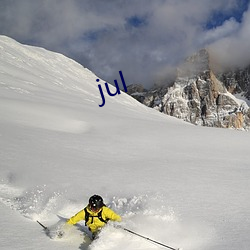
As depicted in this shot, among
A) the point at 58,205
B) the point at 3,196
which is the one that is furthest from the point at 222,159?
the point at 3,196

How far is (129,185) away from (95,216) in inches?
92.9

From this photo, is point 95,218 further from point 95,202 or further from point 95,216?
point 95,202

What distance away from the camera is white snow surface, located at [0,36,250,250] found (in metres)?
5.48

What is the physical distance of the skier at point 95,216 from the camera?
19.1 ft

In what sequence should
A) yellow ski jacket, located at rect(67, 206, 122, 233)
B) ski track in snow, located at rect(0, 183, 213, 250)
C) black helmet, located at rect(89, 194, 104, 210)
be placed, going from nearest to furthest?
1. ski track in snow, located at rect(0, 183, 213, 250)
2. black helmet, located at rect(89, 194, 104, 210)
3. yellow ski jacket, located at rect(67, 206, 122, 233)

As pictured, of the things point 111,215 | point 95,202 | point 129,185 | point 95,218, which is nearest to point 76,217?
point 95,218

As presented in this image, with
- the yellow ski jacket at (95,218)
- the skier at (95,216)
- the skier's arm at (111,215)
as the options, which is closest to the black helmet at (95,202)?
the skier at (95,216)

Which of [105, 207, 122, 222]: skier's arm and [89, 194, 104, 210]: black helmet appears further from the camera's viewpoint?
[105, 207, 122, 222]: skier's arm

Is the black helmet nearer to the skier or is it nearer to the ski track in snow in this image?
the skier

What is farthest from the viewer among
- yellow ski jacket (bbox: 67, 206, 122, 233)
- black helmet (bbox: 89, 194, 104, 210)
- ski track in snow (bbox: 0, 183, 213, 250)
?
yellow ski jacket (bbox: 67, 206, 122, 233)

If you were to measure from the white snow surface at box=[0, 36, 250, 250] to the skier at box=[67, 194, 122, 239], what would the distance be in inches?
9.2

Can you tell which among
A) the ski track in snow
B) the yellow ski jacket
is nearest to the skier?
the yellow ski jacket

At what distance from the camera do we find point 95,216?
5906 millimetres

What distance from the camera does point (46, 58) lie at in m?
72.1
